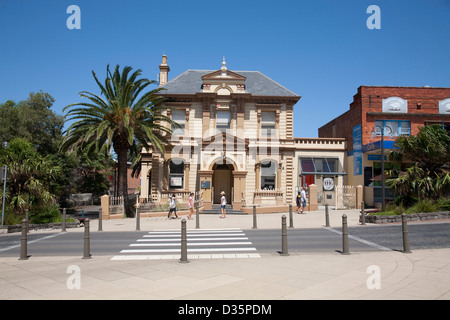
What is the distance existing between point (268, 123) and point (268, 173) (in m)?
4.09

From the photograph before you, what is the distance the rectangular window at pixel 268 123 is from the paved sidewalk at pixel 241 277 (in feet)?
61.2

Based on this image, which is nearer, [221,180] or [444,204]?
[444,204]

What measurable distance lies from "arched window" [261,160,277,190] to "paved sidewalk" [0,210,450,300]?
17.7 meters

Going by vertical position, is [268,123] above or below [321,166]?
above

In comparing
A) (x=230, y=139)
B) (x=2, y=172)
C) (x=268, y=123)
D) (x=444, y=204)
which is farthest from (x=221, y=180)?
(x=2, y=172)

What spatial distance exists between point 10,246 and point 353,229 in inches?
529

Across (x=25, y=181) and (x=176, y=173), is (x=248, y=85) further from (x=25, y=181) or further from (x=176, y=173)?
(x=25, y=181)

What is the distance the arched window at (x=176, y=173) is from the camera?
1053 inches

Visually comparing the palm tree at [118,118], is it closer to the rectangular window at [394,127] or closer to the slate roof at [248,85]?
the slate roof at [248,85]

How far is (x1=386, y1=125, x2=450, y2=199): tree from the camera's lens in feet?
59.3

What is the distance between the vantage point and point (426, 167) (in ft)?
62.7

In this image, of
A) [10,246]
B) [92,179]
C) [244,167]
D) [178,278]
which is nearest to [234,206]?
[244,167]

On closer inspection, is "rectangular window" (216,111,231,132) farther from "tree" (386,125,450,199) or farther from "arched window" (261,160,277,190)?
"tree" (386,125,450,199)
